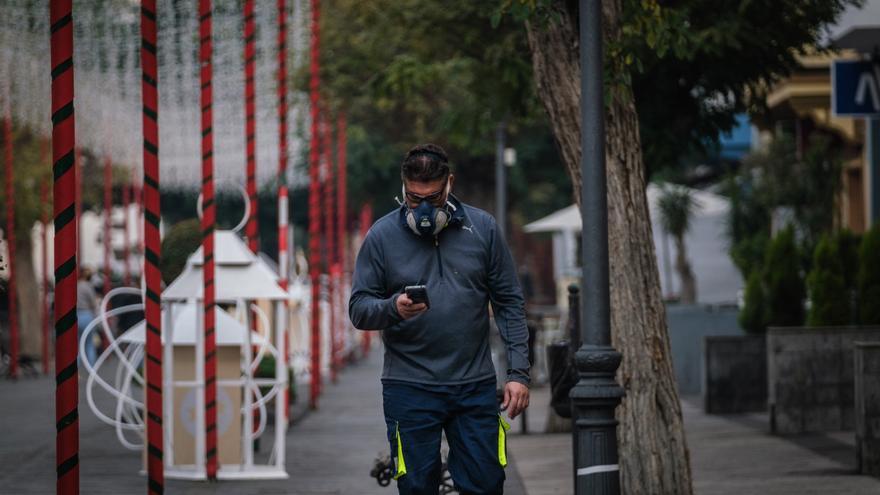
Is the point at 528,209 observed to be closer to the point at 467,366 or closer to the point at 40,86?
the point at 40,86

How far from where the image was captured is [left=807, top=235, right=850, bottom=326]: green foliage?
14469 millimetres

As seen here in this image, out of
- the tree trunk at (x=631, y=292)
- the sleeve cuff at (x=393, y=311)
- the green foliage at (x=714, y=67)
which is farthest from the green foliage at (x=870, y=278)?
the sleeve cuff at (x=393, y=311)

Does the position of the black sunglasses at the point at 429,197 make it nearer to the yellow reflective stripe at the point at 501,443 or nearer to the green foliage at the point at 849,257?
the yellow reflective stripe at the point at 501,443

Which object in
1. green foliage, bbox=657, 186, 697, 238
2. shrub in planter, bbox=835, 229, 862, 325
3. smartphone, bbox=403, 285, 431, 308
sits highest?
green foliage, bbox=657, 186, 697, 238

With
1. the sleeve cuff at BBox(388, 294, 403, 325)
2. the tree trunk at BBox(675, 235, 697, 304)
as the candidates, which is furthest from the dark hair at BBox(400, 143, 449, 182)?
the tree trunk at BBox(675, 235, 697, 304)

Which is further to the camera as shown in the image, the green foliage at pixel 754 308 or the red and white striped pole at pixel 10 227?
the red and white striped pole at pixel 10 227

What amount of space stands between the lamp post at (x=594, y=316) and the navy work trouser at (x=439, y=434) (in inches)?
50.4

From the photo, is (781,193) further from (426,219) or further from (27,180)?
(426,219)

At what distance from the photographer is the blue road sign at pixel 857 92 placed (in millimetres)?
11570

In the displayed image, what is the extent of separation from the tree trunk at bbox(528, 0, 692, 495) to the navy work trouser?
3403mm

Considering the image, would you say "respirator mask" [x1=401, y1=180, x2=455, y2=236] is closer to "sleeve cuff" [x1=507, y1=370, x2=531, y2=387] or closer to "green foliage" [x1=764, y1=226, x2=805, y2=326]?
"sleeve cuff" [x1=507, y1=370, x2=531, y2=387]

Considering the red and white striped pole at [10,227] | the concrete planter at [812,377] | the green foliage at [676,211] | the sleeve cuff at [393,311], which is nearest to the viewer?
the sleeve cuff at [393,311]

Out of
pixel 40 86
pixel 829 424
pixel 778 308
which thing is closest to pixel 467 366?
pixel 829 424

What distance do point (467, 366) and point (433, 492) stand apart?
0.50 m
